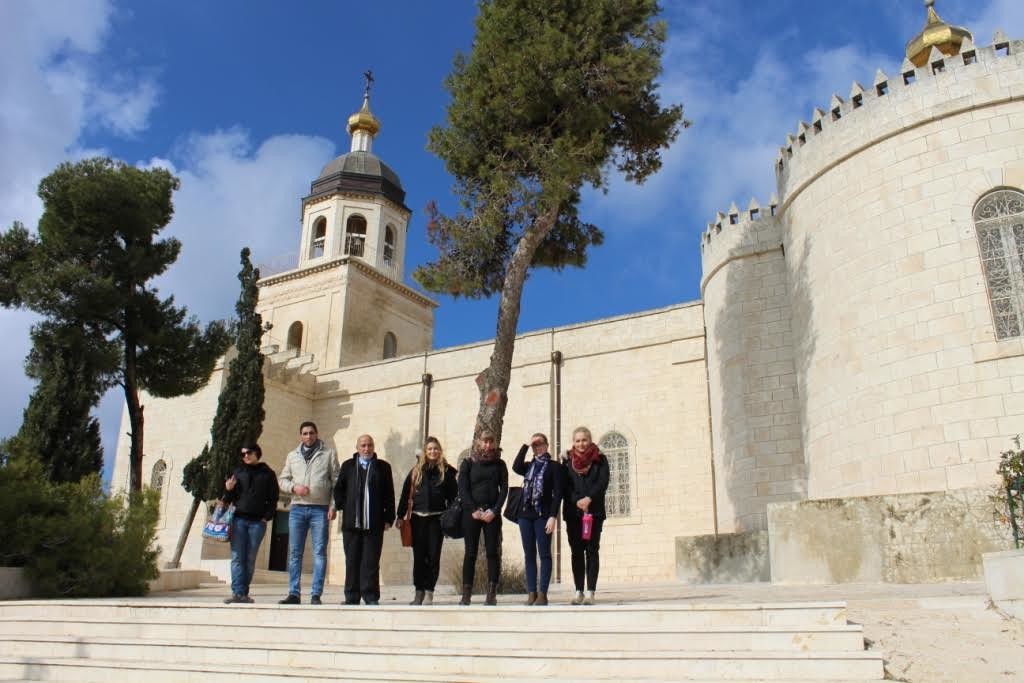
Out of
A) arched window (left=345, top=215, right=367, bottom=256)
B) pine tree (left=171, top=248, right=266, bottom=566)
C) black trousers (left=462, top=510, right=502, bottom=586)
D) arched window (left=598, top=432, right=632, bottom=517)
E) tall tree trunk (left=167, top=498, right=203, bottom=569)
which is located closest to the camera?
black trousers (left=462, top=510, right=502, bottom=586)

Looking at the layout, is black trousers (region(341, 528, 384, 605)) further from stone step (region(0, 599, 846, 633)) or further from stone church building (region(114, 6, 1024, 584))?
stone church building (region(114, 6, 1024, 584))

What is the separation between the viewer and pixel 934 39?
15.8m

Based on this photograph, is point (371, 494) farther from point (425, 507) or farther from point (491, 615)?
point (491, 615)

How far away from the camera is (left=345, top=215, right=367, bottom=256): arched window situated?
1129 inches

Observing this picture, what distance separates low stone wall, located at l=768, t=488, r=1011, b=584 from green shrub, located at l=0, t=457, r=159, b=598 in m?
9.17

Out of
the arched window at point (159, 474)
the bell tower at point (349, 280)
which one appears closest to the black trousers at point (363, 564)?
the arched window at point (159, 474)

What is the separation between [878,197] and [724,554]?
6.08m

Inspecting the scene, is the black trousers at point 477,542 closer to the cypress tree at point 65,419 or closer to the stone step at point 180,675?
the stone step at point 180,675

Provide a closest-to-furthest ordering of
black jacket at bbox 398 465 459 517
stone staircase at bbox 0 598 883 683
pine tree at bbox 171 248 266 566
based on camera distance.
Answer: stone staircase at bbox 0 598 883 683, black jacket at bbox 398 465 459 517, pine tree at bbox 171 248 266 566

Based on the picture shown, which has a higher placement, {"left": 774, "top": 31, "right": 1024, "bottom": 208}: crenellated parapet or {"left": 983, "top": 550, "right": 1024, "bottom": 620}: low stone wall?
{"left": 774, "top": 31, "right": 1024, "bottom": 208}: crenellated parapet

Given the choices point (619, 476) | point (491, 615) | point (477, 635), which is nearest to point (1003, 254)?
point (491, 615)

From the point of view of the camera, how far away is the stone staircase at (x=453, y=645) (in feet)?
16.5

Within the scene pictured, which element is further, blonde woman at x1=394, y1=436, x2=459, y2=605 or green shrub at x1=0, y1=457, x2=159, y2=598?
green shrub at x1=0, y1=457, x2=159, y2=598

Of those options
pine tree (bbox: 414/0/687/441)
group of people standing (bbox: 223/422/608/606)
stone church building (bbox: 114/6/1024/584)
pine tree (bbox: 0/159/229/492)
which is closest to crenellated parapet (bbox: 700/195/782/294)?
stone church building (bbox: 114/6/1024/584)
